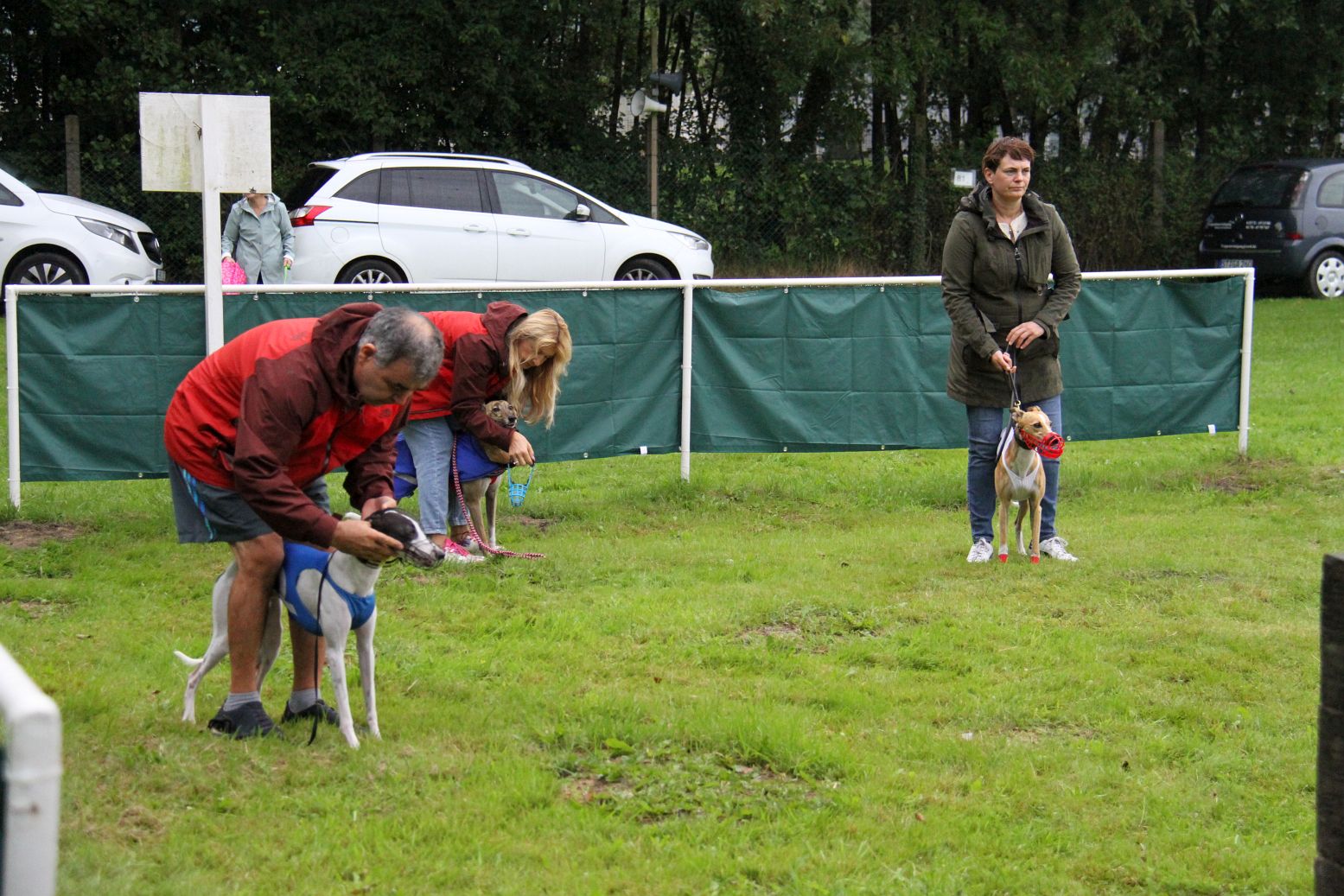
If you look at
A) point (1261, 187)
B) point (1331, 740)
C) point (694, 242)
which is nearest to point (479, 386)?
point (1331, 740)

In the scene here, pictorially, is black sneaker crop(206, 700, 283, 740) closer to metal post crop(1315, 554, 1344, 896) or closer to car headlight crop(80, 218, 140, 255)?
metal post crop(1315, 554, 1344, 896)

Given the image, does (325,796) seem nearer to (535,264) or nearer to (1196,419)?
(1196,419)

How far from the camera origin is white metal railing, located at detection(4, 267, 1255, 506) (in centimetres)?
768

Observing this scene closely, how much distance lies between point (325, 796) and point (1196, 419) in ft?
24.9

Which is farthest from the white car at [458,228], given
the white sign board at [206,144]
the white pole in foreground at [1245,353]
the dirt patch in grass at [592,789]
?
the dirt patch in grass at [592,789]

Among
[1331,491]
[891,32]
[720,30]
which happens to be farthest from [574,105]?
[1331,491]

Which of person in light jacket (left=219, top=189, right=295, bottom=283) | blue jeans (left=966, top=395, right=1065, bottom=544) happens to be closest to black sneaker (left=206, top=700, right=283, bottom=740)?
blue jeans (left=966, top=395, right=1065, bottom=544)

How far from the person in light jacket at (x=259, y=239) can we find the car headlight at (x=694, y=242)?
15.2 feet

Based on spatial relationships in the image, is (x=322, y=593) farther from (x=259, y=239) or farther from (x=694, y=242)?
(x=694, y=242)

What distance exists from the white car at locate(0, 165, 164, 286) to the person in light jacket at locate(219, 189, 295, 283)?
9.12 feet

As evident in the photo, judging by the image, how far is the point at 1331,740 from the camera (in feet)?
10.9

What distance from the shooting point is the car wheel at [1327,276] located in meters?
19.7

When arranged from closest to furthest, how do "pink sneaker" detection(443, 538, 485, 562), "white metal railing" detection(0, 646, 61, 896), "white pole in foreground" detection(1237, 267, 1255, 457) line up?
"white metal railing" detection(0, 646, 61, 896), "pink sneaker" detection(443, 538, 485, 562), "white pole in foreground" detection(1237, 267, 1255, 457)

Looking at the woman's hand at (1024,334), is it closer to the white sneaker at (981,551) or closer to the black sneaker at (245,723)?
the white sneaker at (981,551)
